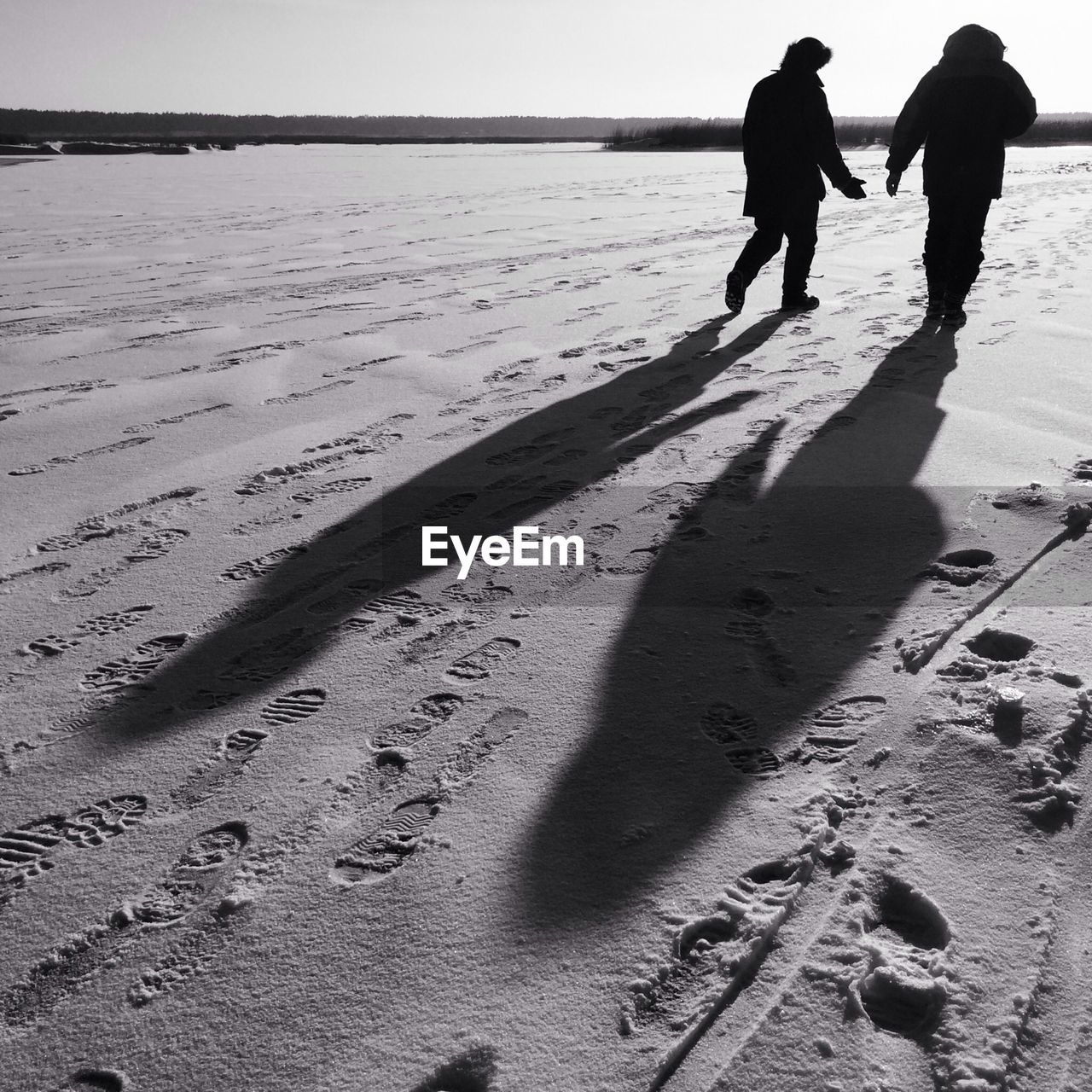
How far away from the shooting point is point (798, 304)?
500cm

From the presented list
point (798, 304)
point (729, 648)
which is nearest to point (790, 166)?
point (798, 304)

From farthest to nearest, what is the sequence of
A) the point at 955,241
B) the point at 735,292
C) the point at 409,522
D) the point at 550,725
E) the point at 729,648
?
the point at 735,292 → the point at 955,241 → the point at 409,522 → the point at 729,648 → the point at 550,725

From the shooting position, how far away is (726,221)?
28.3 ft

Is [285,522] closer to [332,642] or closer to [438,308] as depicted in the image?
[332,642]

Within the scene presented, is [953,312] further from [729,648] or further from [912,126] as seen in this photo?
[729,648]

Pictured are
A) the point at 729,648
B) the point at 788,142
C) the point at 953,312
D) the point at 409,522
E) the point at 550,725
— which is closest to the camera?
the point at 550,725

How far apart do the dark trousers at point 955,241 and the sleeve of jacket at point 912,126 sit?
0.83ft

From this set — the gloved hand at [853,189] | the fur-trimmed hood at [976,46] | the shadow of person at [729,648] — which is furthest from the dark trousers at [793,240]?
the shadow of person at [729,648]

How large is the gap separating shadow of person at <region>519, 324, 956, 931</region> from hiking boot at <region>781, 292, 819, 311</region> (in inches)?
82.9

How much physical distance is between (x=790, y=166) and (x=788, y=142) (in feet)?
0.40

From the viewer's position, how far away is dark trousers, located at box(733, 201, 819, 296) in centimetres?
496

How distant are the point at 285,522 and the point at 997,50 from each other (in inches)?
166

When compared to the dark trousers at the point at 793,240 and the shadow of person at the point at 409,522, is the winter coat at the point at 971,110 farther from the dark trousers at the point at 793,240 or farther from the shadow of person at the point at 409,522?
the shadow of person at the point at 409,522

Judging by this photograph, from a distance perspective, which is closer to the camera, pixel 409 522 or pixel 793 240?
pixel 409 522
